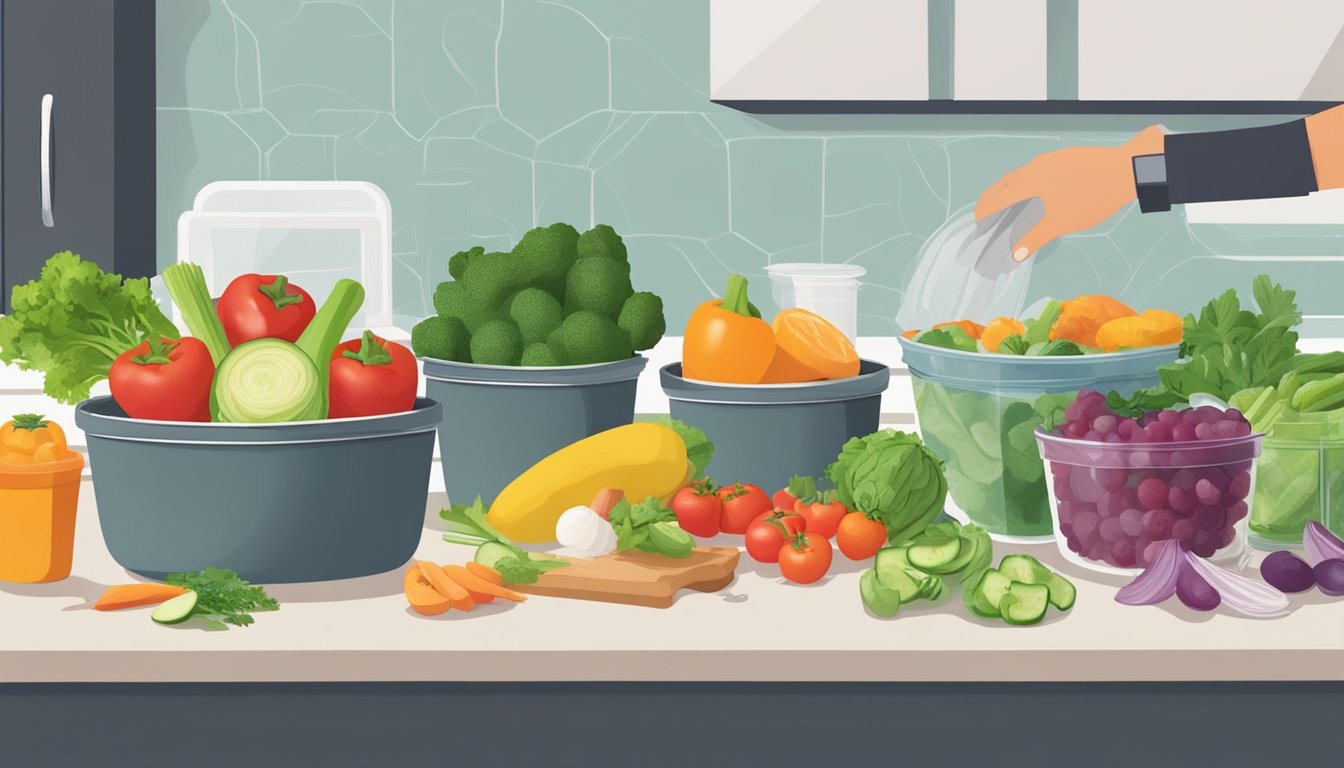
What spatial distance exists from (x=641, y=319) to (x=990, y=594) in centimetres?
51

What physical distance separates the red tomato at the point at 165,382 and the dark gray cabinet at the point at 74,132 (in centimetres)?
217

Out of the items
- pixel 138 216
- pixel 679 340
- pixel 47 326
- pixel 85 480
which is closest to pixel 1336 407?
pixel 47 326

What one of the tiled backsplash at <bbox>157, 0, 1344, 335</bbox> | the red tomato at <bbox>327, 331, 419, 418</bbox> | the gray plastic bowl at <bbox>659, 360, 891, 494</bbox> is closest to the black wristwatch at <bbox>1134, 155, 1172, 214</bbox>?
the gray plastic bowl at <bbox>659, 360, 891, 494</bbox>

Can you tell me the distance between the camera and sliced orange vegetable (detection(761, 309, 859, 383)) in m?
1.38

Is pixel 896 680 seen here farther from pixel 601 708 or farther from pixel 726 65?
pixel 726 65

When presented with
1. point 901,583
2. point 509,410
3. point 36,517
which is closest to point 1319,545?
point 901,583

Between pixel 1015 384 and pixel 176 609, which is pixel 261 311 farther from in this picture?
pixel 1015 384

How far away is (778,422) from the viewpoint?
136cm

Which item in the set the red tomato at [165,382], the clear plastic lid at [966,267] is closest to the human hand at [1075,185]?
the clear plastic lid at [966,267]

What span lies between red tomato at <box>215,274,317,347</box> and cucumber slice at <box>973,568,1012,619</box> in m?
0.61

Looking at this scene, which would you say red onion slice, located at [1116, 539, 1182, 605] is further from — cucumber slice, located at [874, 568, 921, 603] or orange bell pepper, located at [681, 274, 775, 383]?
orange bell pepper, located at [681, 274, 775, 383]

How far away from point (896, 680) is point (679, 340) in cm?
207

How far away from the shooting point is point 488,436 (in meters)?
1.37

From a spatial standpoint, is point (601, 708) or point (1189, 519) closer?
point (601, 708)
